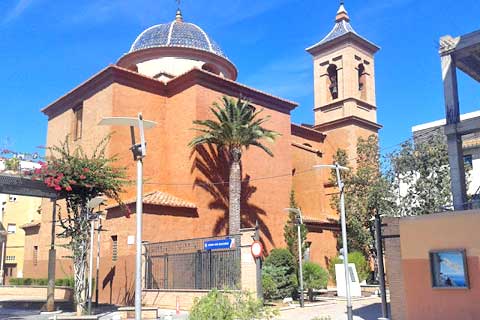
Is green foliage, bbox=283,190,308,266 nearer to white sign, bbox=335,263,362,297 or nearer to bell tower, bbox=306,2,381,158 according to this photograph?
white sign, bbox=335,263,362,297

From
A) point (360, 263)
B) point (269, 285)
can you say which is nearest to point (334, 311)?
point (269, 285)

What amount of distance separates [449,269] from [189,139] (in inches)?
692

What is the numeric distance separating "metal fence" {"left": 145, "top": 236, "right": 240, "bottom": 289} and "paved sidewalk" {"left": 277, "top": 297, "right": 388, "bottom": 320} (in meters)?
2.75

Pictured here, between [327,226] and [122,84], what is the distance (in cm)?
1751

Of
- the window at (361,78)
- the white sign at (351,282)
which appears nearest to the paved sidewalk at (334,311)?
the white sign at (351,282)

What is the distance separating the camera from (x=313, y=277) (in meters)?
27.1

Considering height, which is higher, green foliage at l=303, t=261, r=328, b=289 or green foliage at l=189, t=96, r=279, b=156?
green foliage at l=189, t=96, r=279, b=156

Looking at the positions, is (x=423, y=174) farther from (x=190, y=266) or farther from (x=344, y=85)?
(x=190, y=266)

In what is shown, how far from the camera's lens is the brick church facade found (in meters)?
27.7

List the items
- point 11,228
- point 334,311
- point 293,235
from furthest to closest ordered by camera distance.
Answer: point 11,228
point 293,235
point 334,311

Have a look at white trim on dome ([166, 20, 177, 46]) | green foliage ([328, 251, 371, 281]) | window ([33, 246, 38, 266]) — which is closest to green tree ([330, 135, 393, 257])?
green foliage ([328, 251, 371, 281])

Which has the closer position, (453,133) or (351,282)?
(453,133)

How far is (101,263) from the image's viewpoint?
2759cm

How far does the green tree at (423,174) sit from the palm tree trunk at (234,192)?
32.8ft
